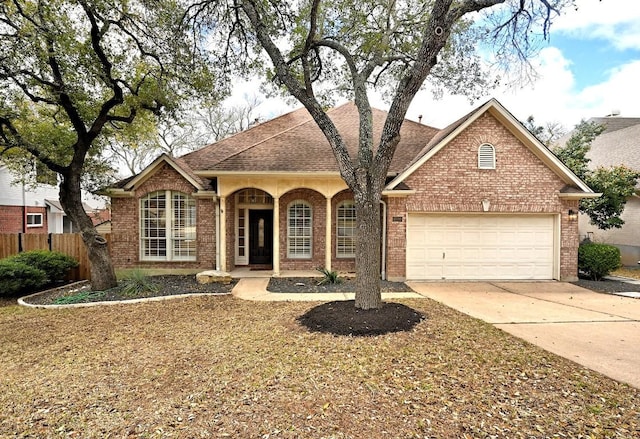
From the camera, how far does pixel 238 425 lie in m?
3.13

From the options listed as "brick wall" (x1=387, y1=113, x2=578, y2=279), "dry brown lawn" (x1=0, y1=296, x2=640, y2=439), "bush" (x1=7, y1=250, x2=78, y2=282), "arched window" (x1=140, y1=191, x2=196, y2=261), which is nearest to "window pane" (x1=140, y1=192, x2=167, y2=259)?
"arched window" (x1=140, y1=191, x2=196, y2=261)

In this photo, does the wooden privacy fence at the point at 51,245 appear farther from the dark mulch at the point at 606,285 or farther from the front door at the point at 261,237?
the dark mulch at the point at 606,285

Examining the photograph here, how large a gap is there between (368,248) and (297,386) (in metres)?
2.75

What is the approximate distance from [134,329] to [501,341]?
20.8 feet

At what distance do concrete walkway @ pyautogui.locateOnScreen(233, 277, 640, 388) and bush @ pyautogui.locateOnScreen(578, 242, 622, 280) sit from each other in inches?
52.0

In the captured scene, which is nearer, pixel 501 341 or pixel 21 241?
pixel 501 341

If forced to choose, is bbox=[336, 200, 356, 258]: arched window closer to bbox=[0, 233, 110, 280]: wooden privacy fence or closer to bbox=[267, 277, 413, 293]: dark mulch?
bbox=[267, 277, 413, 293]: dark mulch

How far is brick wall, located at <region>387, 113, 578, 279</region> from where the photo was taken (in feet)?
33.4

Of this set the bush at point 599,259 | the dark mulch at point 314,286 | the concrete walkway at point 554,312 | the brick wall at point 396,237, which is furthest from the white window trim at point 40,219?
the bush at point 599,259

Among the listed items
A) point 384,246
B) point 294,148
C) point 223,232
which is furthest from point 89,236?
point 384,246

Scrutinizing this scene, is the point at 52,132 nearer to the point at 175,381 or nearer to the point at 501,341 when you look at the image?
the point at 175,381

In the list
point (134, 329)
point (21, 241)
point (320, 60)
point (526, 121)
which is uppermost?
point (526, 121)

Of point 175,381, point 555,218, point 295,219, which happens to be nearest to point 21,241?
point 295,219

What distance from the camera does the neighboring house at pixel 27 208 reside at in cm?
1667
